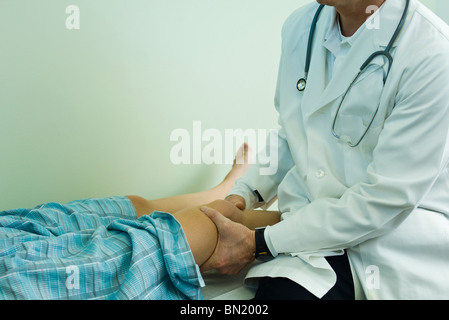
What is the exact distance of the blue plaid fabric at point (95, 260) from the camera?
1.00m

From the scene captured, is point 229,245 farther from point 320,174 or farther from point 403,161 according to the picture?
point 403,161

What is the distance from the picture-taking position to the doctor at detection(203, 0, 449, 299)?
3.62 ft

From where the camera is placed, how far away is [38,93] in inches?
64.2

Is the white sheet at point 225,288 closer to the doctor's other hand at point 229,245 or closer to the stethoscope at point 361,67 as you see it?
the doctor's other hand at point 229,245

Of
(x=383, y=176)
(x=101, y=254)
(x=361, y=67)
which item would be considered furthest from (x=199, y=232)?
(x=361, y=67)

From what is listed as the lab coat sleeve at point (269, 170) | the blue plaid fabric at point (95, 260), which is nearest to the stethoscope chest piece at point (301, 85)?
the lab coat sleeve at point (269, 170)

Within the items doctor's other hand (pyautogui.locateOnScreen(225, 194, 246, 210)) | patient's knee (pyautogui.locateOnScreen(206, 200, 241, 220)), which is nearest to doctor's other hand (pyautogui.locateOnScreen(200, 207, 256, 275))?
patient's knee (pyautogui.locateOnScreen(206, 200, 241, 220))

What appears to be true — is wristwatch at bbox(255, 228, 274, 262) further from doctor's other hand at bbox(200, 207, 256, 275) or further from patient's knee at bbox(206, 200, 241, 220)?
patient's knee at bbox(206, 200, 241, 220)

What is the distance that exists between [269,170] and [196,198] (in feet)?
1.27

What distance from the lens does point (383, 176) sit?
3.67 feet

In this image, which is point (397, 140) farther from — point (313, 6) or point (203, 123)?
point (203, 123)

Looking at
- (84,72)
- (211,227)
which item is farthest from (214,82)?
(211,227)

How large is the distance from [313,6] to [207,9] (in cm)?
64
